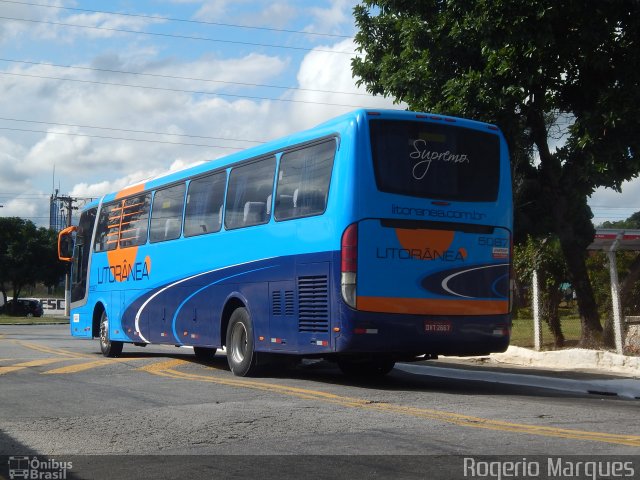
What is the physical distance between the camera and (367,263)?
12.3 metres

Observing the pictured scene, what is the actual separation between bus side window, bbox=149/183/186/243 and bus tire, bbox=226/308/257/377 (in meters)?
2.83

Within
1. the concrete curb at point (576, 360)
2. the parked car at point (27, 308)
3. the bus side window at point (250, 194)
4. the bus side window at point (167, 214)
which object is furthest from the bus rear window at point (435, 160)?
the parked car at point (27, 308)

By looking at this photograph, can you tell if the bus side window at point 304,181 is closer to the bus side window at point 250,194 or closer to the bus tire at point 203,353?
the bus side window at point 250,194

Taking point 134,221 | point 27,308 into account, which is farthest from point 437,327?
point 27,308

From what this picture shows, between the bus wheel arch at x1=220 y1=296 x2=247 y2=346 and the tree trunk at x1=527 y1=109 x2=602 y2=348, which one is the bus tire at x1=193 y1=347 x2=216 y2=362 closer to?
the bus wheel arch at x1=220 y1=296 x2=247 y2=346

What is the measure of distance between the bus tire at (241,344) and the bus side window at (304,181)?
76.5 inches

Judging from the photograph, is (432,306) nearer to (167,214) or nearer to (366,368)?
(366,368)

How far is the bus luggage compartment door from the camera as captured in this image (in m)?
12.3

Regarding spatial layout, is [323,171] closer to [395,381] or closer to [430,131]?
[430,131]

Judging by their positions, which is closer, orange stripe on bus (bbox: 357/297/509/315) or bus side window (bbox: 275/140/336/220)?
orange stripe on bus (bbox: 357/297/509/315)

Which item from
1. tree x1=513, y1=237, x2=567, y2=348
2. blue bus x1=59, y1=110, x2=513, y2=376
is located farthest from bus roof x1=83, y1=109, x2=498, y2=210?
tree x1=513, y1=237, x2=567, y2=348

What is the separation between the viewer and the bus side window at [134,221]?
61.6 feet

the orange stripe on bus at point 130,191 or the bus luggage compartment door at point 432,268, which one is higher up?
the orange stripe on bus at point 130,191

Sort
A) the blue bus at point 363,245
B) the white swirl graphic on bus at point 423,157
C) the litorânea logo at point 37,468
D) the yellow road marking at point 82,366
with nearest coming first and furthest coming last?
the litorânea logo at point 37,468 < the blue bus at point 363,245 < the white swirl graphic on bus at point 423,157 < the yellow road marking at point 82,366
